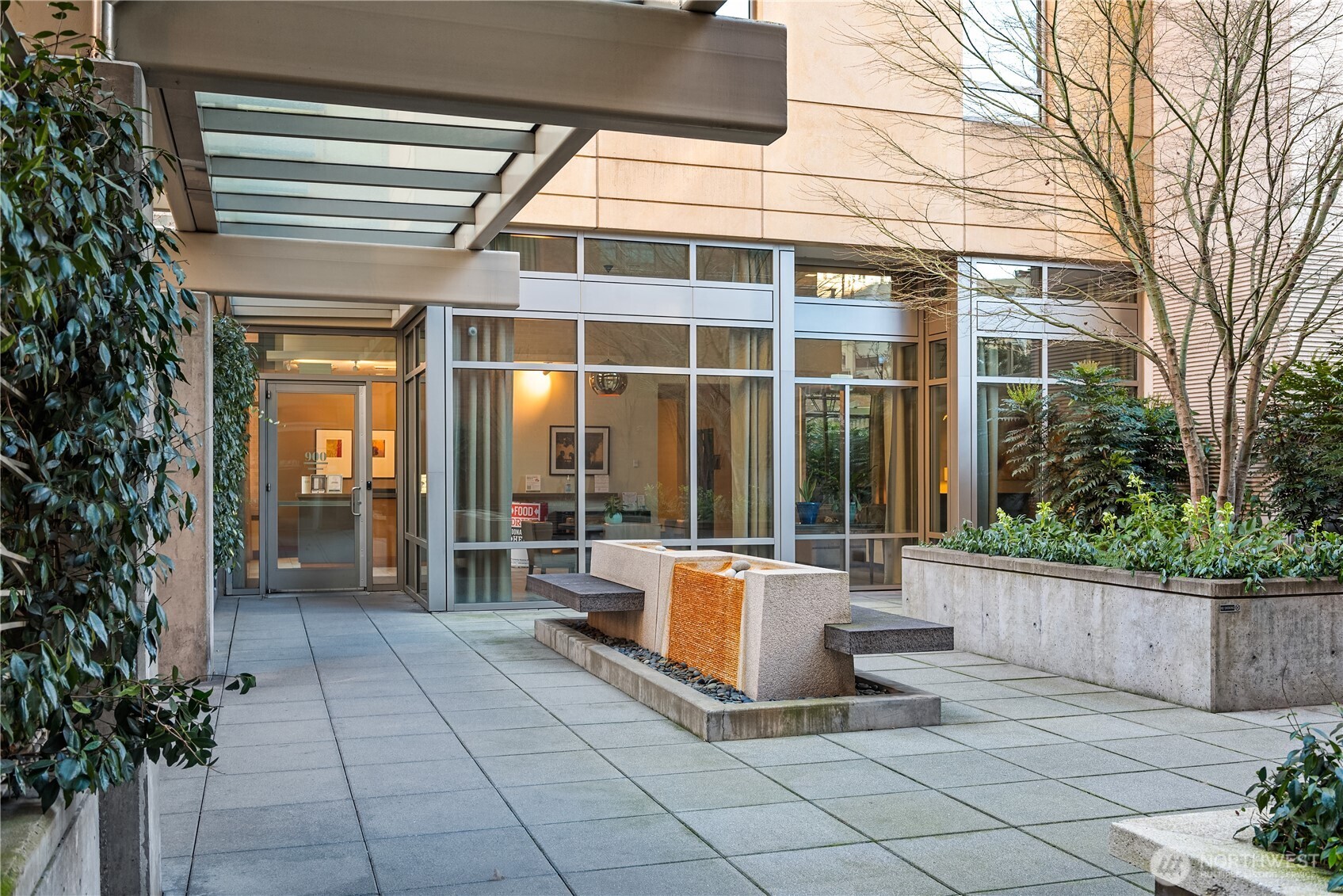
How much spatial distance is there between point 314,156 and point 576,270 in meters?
5.93

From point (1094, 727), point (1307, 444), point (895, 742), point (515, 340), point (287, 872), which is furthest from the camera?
point (515, 340)

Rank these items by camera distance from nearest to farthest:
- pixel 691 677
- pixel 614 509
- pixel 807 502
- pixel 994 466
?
pixel 691 677, pixel 614 509, pixel 807 502, pixel 994 466

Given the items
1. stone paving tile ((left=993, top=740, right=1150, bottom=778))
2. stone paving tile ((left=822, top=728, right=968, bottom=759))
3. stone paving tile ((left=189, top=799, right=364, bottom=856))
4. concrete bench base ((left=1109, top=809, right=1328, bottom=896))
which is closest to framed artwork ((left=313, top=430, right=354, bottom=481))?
stone paving tile ((left=822, top=728, right=968, bottom=759))

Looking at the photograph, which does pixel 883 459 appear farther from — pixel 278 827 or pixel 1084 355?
pixel 278 827

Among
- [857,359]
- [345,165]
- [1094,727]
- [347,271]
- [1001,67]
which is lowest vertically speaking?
[1094,727]

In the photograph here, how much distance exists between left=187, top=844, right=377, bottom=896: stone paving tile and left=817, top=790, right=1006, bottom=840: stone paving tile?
1980 millimetres

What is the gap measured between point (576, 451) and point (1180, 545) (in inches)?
267

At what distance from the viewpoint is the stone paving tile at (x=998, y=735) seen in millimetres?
6508

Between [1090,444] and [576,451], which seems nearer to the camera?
[576,451]

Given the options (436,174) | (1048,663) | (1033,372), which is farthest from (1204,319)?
(436,174)

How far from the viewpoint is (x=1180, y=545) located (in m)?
8.19

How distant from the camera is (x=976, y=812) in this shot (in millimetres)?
5176

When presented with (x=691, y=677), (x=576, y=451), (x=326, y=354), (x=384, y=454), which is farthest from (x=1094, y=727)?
(x=326, y=354)

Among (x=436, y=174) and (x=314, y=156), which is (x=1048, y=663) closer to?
(x=436, y=174)
